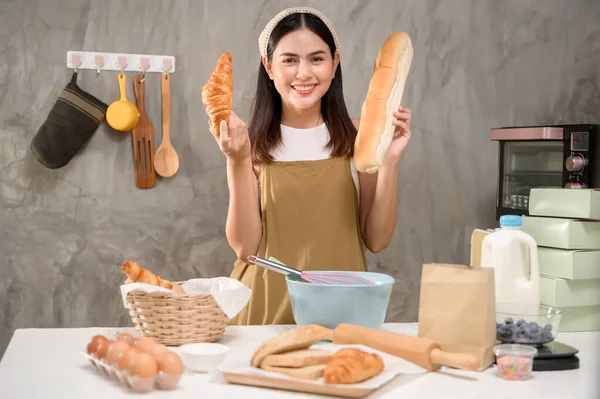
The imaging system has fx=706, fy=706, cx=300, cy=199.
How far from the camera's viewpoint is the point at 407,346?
1202 mm

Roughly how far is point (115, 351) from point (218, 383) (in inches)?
6.7

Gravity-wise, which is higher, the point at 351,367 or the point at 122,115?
the point at 122,115

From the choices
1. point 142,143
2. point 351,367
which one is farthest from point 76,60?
point 351,367

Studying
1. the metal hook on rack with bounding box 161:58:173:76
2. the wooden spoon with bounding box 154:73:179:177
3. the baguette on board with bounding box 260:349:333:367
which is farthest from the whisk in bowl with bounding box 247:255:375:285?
the metal hook on rack with bounding box 161:58:173:76

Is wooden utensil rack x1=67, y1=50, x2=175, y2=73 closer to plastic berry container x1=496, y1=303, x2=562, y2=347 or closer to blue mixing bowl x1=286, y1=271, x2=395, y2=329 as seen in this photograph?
blue mixing bowl x1=286, y1=271, x2=395, y2=329

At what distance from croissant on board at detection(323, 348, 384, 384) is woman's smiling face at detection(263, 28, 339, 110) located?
3.15 ft

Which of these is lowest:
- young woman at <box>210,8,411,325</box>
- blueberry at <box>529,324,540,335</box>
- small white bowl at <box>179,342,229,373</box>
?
small white bowl at <box>179,342,229,373</box>

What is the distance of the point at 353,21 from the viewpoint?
3.04 meters

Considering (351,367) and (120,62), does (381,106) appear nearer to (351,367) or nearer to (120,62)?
(351,367)

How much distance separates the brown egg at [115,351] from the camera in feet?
3.63

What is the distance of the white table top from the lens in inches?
42.6

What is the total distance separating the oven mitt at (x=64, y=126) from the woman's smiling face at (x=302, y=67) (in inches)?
43.7

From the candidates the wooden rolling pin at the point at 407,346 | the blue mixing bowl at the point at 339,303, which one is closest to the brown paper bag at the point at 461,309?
the wooden rolling pin at the point at 407,346

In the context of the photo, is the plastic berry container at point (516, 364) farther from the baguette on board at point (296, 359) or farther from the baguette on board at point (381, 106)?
the baguette on board at point (381, 106)
